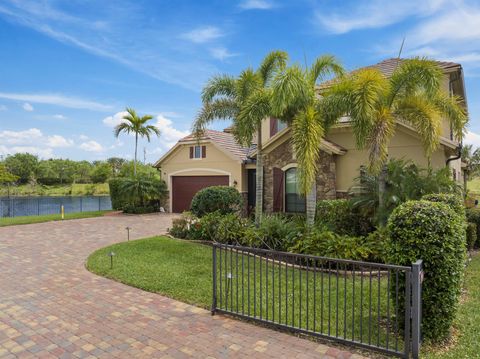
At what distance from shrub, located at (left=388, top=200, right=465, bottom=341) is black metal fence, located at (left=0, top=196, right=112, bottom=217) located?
19.2m

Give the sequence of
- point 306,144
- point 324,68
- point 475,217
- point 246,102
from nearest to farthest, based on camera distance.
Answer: point 306,144
point 324,68
point 246,102
point 475,217

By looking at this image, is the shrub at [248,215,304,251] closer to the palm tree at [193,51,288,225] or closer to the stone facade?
the palm tree at [193,51,288,225]

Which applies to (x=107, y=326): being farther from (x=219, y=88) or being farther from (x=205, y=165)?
(x=205, y=165)

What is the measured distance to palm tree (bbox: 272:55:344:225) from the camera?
7.62 meters

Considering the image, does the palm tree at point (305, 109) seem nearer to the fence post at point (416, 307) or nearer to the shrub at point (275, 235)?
the shrub at point (275, 235)

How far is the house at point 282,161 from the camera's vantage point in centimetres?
1123

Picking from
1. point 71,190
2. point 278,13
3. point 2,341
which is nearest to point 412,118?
point 278,13

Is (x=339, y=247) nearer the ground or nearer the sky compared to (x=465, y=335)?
nearer the sky

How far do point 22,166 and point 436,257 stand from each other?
48.2 metres

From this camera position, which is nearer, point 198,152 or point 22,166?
point 198,152

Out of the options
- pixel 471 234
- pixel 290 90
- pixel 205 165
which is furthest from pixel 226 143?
pixel 471 234

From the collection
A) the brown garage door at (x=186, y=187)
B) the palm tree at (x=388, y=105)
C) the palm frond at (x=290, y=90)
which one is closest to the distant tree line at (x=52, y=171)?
the brown garage door at (x=186, y=187)

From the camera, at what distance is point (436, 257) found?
12.2ft

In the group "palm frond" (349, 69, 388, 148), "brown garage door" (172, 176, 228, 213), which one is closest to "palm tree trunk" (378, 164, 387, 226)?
"palm frond" (349, 69, 388, 148)
